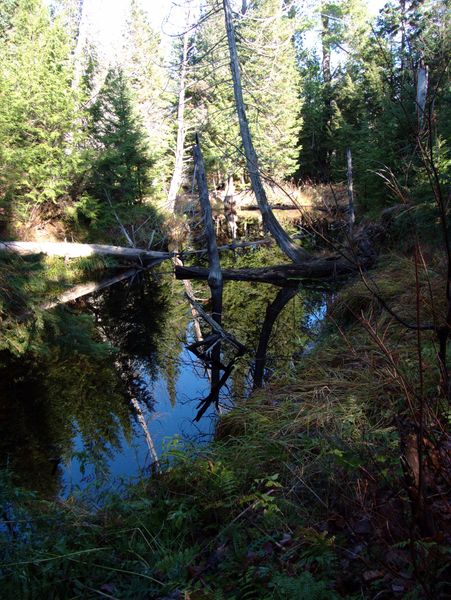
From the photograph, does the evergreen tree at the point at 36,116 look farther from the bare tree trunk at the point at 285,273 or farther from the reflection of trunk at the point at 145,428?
the reflection of trunk at the point at 145,428

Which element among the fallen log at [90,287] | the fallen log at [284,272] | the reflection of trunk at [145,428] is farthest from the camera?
the fallen log at [284,272]

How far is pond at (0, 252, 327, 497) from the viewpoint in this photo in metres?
4.81

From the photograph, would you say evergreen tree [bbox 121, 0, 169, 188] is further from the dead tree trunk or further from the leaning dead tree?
the leaning dead tree

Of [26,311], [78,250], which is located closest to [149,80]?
[78,250]

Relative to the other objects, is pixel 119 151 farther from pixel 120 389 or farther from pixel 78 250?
pixel 120 389

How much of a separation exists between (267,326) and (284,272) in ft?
11.2

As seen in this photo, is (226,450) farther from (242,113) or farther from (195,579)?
(242,113)

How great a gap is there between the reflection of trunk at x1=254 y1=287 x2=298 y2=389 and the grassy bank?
1.99m

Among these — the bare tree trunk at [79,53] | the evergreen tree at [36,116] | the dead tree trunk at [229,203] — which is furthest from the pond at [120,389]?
the dead tree trunk at [229,203]

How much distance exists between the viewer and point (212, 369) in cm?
711

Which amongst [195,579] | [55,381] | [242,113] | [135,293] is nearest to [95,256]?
[135,293]

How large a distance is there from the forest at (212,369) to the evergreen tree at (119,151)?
9 cm

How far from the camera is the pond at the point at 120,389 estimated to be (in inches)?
189

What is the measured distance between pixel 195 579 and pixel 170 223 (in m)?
15.0
